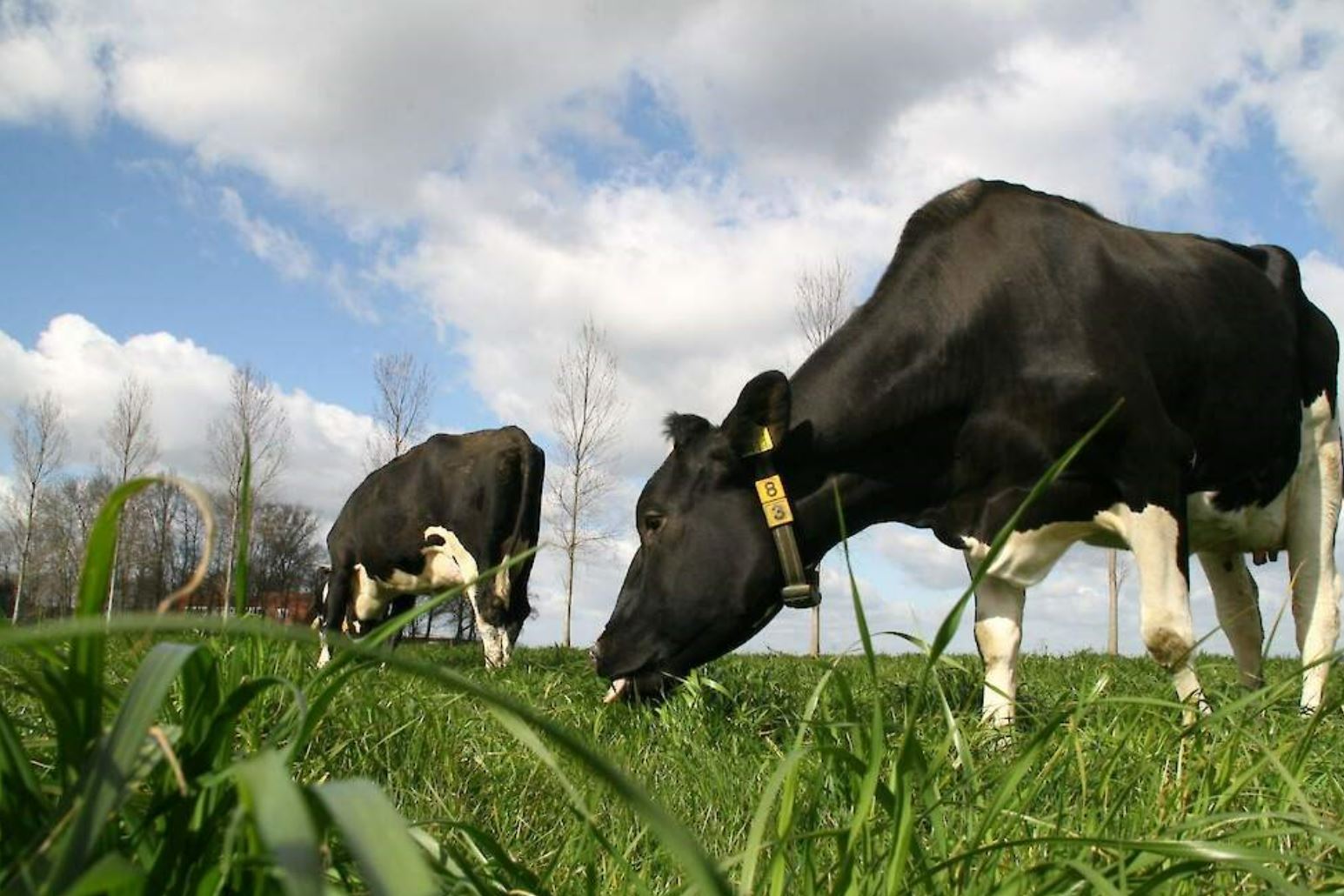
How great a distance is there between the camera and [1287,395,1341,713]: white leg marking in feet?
19.7

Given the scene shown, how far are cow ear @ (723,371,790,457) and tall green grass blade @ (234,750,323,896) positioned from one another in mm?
4552

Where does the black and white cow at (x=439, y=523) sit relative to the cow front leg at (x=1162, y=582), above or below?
above

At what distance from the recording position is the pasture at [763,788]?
1.22 metres

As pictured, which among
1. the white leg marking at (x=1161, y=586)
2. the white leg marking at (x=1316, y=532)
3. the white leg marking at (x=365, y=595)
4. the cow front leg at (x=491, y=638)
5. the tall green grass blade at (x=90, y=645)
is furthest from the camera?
the white leg marking at (x=365, y=595)

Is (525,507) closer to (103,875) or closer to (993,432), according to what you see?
(993,432)

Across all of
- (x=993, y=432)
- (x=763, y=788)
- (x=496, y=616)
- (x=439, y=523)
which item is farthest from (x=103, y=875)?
(x=439, y=523)

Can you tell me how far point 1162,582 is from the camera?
479 cm

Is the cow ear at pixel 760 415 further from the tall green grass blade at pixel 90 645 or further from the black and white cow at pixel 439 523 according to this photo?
the black and white cow at pixel 439 523

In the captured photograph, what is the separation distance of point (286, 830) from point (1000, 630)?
4.98 m

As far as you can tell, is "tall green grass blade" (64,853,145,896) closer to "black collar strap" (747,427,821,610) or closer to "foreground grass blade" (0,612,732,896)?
"foreground grass blade" (0,612,732,896)

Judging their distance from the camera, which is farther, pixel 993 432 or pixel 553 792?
pixel 993 432

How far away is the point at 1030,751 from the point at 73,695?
3.92 feet

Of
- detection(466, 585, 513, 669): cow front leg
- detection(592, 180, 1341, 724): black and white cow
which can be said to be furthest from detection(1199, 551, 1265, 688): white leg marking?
detection(466, 585, 513, 669): cow front leg

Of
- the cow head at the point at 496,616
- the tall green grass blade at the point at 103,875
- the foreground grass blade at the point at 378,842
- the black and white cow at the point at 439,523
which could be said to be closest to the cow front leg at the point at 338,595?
the black and white cow at the point at 439,523
